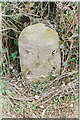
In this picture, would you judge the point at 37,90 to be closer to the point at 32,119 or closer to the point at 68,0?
the point at 32,119

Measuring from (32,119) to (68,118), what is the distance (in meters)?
0.64

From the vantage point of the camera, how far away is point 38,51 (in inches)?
134

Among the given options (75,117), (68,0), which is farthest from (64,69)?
(68,0)

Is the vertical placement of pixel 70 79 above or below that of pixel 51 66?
below

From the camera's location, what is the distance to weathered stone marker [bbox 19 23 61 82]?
3.37 m

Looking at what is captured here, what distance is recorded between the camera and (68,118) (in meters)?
3.22

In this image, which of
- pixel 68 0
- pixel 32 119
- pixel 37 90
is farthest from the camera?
pixel 68 0

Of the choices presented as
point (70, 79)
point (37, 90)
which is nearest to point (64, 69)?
point (70, 79)

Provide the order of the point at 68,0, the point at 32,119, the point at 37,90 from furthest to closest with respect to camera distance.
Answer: the point at 68,0, the point at 37,90, the point at 32,119

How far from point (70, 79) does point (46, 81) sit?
485 millimetres

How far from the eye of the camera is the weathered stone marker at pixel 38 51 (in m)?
3.37

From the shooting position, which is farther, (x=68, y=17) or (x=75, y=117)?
(x=68, y=17)

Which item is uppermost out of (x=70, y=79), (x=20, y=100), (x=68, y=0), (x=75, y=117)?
(x=68, y=0)

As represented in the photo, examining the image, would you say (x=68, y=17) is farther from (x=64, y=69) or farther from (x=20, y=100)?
(x=20, y=100)
